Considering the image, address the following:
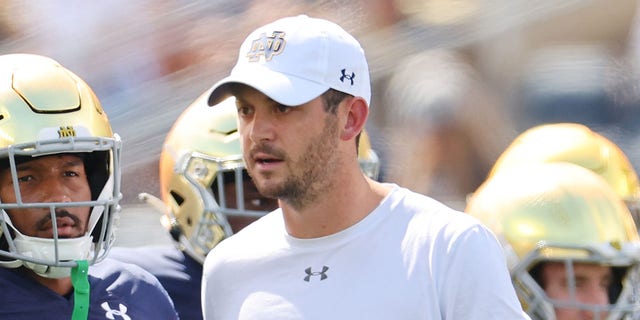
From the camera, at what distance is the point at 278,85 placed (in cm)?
246

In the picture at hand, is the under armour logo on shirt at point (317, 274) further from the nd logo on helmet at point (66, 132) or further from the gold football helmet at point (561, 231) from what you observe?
the gold football helmet at point (561, 231)

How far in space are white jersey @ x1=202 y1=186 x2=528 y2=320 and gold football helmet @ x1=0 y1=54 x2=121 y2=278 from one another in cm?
40

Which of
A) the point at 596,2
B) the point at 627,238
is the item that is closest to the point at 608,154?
the point at 627,238

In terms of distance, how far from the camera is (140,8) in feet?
17.1

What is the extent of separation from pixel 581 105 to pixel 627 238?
212 cm

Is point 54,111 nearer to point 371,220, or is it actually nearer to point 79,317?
point 79,317

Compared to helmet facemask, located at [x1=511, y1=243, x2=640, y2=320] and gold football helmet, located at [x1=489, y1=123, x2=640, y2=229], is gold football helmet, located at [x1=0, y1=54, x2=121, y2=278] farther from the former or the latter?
gold football helmet, located at [x1=489, y1=123, x2=640, y2=229]

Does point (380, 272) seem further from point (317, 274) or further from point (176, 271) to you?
point (176, 271)

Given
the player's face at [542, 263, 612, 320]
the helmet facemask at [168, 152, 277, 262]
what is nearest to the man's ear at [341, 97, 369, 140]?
the player's face at [542, 263, 612, 320]

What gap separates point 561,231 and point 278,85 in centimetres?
119

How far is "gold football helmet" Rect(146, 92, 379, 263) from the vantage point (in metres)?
3.77

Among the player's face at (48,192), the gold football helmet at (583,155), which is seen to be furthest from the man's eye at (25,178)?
the gold football helmet at (583,155)

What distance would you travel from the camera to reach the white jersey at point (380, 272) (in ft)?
7.65

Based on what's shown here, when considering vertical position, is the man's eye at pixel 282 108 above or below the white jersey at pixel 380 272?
above
